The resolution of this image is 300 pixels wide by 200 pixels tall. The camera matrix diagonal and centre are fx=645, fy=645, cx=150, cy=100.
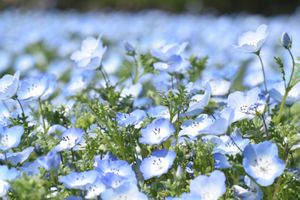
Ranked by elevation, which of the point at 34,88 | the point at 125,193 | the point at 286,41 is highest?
the point at 286,41

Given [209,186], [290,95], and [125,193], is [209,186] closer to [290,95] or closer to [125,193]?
[125,193]

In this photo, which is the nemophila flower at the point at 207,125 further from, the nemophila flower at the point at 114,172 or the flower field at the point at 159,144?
the nemophila flower at the point at 114,172

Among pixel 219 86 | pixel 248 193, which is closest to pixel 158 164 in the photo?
pixel 248 193

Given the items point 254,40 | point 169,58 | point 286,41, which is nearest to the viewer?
point 286,41

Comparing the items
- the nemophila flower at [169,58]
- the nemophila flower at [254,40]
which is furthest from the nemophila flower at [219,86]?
the nemophila flower at [254,40]

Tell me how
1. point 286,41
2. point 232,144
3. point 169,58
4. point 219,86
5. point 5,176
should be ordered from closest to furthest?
point 5,176, point 232,144, point 286,41, point 169,58, point 219,86

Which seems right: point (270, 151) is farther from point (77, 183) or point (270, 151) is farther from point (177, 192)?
point (77, 183)
